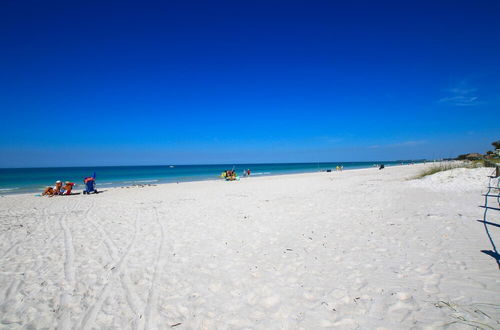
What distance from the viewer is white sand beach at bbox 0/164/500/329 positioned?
9.43 feet

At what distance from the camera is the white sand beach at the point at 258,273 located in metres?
2.87

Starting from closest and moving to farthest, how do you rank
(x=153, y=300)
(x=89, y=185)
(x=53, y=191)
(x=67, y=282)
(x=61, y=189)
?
(x=153, y=300), (x=67, y=282), (x=53, y=191), (x=61, y=189), (x=89, y=185)

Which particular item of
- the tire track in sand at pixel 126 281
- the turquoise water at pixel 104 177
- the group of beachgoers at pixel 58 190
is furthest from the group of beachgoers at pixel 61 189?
the tire track in sand at pixel 126 281

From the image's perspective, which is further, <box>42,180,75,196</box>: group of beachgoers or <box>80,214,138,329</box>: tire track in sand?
<box>42,180,75,196</box>: group of beachgoers

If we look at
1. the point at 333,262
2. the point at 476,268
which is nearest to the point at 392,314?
the point at 333,262

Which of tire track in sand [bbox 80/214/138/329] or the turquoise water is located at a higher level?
the turquoise water

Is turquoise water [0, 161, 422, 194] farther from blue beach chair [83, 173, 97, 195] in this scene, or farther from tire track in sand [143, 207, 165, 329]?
tire track in sand [143, 207, 165, 329]

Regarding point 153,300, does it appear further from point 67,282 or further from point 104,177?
point 104,177

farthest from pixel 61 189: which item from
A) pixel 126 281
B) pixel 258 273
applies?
pixel 258 273

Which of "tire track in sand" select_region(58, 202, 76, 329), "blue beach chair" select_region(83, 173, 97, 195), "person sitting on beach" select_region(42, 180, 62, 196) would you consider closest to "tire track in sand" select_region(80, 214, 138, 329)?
"tire track in sand" select_region(58, 202, 76, 329)

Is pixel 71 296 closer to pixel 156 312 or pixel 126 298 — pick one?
pixel 126 298

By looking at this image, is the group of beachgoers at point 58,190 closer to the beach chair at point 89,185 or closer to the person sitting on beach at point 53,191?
the person sitting on beach at point 53,191

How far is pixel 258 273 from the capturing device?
4027 mm

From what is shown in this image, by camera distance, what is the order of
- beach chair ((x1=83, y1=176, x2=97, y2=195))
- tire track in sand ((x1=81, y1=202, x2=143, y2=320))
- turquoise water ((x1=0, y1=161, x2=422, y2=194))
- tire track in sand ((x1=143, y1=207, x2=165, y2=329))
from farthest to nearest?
1. turquoise water ((x1=0, y1=161, x2=422, y2=194))
2. beach chair ((x1=83, y1=176, x2=97, y2=195))
3. tire track in sand ((x1=81, y1=202, x2=143, y2=320))
4. tire track in sand ((x1=143, y1=207, x2=165, y2=329))
